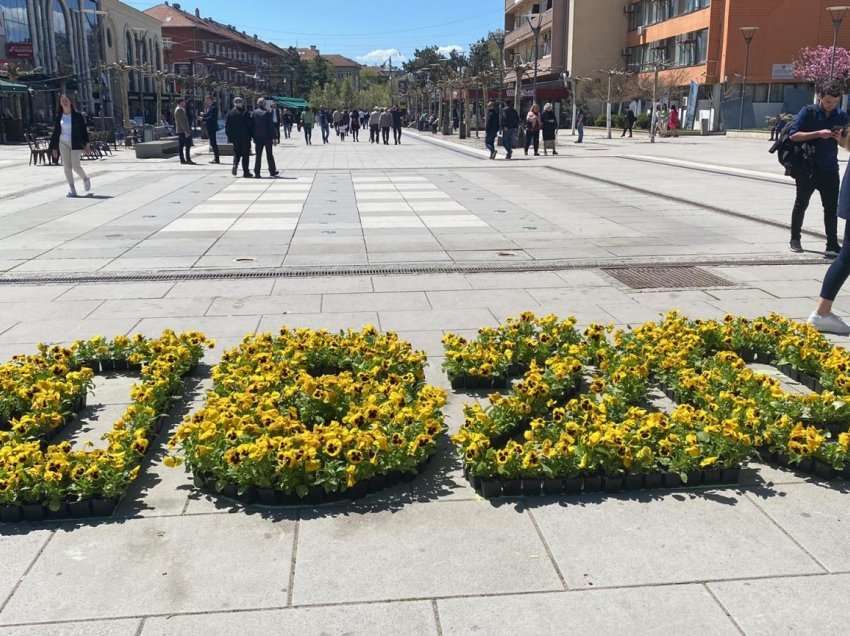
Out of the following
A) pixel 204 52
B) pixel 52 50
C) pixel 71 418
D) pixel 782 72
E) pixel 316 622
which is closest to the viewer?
pixel 316 622

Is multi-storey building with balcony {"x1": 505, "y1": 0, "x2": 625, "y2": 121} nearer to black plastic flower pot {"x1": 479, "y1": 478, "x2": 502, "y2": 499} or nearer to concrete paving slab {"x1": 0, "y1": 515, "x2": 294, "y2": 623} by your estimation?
black plastic flower pot {"x1": 479, "y1": 478, "x2": 502, "y2": 499}

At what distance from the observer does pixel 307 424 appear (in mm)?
4473

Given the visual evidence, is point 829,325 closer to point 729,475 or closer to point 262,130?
point 729,475

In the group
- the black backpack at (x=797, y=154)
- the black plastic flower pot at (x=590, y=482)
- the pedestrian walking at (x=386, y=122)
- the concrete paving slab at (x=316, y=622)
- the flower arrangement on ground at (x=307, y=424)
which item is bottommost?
the concrete paving slab at (x=316, y=622)

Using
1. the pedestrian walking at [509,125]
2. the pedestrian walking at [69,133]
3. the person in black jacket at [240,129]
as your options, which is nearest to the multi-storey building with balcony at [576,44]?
the pedestrian walking at [509,125]

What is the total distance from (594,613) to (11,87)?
4439 cm

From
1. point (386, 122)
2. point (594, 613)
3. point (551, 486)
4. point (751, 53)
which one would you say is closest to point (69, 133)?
point (551, 486)

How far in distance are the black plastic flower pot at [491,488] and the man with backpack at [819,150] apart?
689cm

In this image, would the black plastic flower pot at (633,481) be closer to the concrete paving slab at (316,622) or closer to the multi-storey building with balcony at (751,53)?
the concrete paving slab at (316,622)

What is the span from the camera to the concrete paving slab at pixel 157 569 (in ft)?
9.49

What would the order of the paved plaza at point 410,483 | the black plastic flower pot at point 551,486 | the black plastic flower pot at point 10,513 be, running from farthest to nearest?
1. the black plastic flower pot at point 551,486
2. the black plastic flower pot at point 10,513
3. the paved plaza at point 410,483

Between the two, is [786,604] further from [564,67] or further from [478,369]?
[564,67]

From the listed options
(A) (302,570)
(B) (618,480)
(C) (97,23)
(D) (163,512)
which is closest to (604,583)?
(B) (618,480)

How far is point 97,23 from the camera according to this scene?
64.3m
